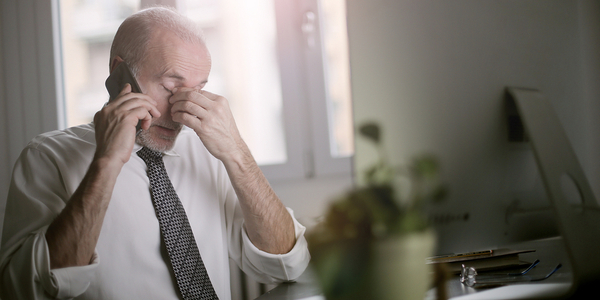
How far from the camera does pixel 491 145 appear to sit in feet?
0.87

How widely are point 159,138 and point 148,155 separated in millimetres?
49

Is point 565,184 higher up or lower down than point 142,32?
lower down

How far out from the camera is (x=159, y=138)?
2.37ft

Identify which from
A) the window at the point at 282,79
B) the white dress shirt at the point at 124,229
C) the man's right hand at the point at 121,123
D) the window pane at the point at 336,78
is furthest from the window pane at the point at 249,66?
the man's right hand at the point at 121,123

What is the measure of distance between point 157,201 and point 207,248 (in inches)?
6.2

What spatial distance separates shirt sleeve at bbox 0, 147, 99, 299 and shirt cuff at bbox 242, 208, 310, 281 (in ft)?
1.00

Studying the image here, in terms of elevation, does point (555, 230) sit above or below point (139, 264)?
above

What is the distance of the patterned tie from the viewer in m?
0.68

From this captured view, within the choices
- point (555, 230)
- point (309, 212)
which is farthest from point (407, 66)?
point (309, 212)

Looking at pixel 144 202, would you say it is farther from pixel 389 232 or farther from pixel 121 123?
pixel 389 232

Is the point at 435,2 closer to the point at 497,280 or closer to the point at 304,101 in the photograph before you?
the point at 497,280

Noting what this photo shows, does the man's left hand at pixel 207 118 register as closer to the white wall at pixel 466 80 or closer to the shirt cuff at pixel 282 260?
the shirt cuff at pixel 282 260

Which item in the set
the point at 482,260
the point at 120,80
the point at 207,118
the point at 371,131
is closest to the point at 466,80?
the point at 371,131

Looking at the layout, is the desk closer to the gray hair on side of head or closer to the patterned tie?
the patterned tie
